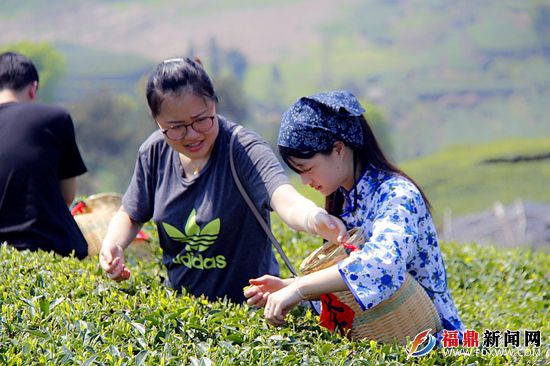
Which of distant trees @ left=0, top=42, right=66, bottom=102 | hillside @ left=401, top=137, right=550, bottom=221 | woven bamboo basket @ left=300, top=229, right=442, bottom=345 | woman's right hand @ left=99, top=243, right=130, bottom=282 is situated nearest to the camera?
woven bamboo basket @ left=300, top=229, right=442, bottom=345

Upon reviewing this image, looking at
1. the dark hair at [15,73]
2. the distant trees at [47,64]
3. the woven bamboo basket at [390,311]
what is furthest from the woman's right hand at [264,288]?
the distant trees at [47,64]

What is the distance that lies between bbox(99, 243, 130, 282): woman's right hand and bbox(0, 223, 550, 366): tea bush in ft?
0.30

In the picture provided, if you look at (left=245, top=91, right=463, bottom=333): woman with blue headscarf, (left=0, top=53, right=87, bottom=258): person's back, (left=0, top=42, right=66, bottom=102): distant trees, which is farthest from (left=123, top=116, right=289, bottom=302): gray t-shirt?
(left=0, top=42, right=66, bottom=102): distant trees

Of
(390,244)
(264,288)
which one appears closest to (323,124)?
(390,244)

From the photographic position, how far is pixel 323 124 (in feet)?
12.3

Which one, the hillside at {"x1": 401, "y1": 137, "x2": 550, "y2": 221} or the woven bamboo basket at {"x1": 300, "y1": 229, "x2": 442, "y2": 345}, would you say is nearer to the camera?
the woven bamboo basket at {"x1": 300, "y1": 229, "x2": 442, "y2": 345}

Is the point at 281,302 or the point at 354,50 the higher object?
the point at 281,302

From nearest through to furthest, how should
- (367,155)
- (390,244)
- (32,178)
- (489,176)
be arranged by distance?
(390,244), (367,155), (32,178), (489,176)

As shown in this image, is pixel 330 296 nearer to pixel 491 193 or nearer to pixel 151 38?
pixel 491 193

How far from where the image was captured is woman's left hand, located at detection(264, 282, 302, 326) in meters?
3.53

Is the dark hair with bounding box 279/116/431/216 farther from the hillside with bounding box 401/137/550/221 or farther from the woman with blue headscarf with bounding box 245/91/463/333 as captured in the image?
the hillside with bounding box 401/137/550/221

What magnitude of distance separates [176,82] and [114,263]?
2.95 feet

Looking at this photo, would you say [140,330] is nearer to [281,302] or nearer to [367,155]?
[281,302]

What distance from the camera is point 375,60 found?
114250 mm
